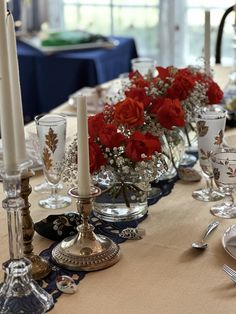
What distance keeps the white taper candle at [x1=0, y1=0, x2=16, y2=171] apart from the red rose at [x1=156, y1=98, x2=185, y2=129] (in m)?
0.48

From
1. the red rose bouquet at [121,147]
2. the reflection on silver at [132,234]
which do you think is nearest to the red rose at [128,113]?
the red rose bouquet at [121,147]

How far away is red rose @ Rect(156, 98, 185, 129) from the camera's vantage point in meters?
1.30

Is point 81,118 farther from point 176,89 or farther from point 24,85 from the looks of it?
point 24,85

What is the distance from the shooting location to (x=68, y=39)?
350cm

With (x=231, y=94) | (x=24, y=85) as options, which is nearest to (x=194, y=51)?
(x=24, y=85)

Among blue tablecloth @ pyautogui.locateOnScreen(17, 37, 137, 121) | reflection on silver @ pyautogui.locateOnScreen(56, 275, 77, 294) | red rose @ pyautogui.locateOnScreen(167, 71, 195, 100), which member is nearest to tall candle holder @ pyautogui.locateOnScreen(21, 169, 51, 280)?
reflection on silver @ pyautogui.locateOnScreen(56, 275, 77, 294)

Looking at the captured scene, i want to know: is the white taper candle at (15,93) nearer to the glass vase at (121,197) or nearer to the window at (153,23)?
the glass vase at (121,197)

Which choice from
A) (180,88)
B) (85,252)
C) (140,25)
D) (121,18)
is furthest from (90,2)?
(85,252)

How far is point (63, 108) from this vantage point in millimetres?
2221

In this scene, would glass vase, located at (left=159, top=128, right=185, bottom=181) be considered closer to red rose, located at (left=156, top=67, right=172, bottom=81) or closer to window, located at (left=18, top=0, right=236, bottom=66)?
red rose, located at (left=156, top=67, right=172, bottom=81)

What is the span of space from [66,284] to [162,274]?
0.57ft

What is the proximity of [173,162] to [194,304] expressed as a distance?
0.56 metres

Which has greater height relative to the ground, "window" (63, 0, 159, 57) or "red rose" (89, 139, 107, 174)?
"red rose" (89, 139, 107, 174)

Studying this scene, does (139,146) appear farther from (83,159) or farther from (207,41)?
(207,41)
